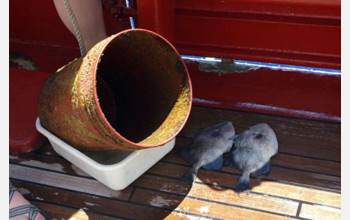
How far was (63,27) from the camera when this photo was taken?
330 cm

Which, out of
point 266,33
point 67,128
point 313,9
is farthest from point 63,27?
point 313,9

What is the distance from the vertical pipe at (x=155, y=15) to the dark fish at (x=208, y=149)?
725 mm

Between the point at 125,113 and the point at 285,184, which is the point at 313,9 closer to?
the point at 285,184

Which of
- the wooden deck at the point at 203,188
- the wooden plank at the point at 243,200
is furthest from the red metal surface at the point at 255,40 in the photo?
the wooden plank at the point at 243,200

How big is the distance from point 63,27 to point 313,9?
6.07 ft

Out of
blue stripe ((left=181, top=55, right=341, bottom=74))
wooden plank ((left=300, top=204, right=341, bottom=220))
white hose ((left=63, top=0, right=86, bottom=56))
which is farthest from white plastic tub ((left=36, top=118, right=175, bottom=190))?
wooden plank ((left=300, top=204, right=341, bottom=220))

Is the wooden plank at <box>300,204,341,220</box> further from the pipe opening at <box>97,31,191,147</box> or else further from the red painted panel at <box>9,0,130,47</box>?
the red painted panel at <box>9,0,130,47</box>

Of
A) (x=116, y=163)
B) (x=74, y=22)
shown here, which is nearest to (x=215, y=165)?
(x=116, y=163)

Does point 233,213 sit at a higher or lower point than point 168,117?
lower

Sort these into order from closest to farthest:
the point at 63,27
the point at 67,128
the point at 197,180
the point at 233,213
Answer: the point at 67,128
the point at 233,213
the point at 197,180
the point at 63,27

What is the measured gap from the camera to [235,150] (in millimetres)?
2838

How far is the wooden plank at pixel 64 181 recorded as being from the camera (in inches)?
105

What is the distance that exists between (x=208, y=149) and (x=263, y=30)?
0.87m

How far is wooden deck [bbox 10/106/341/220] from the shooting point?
2535mm
